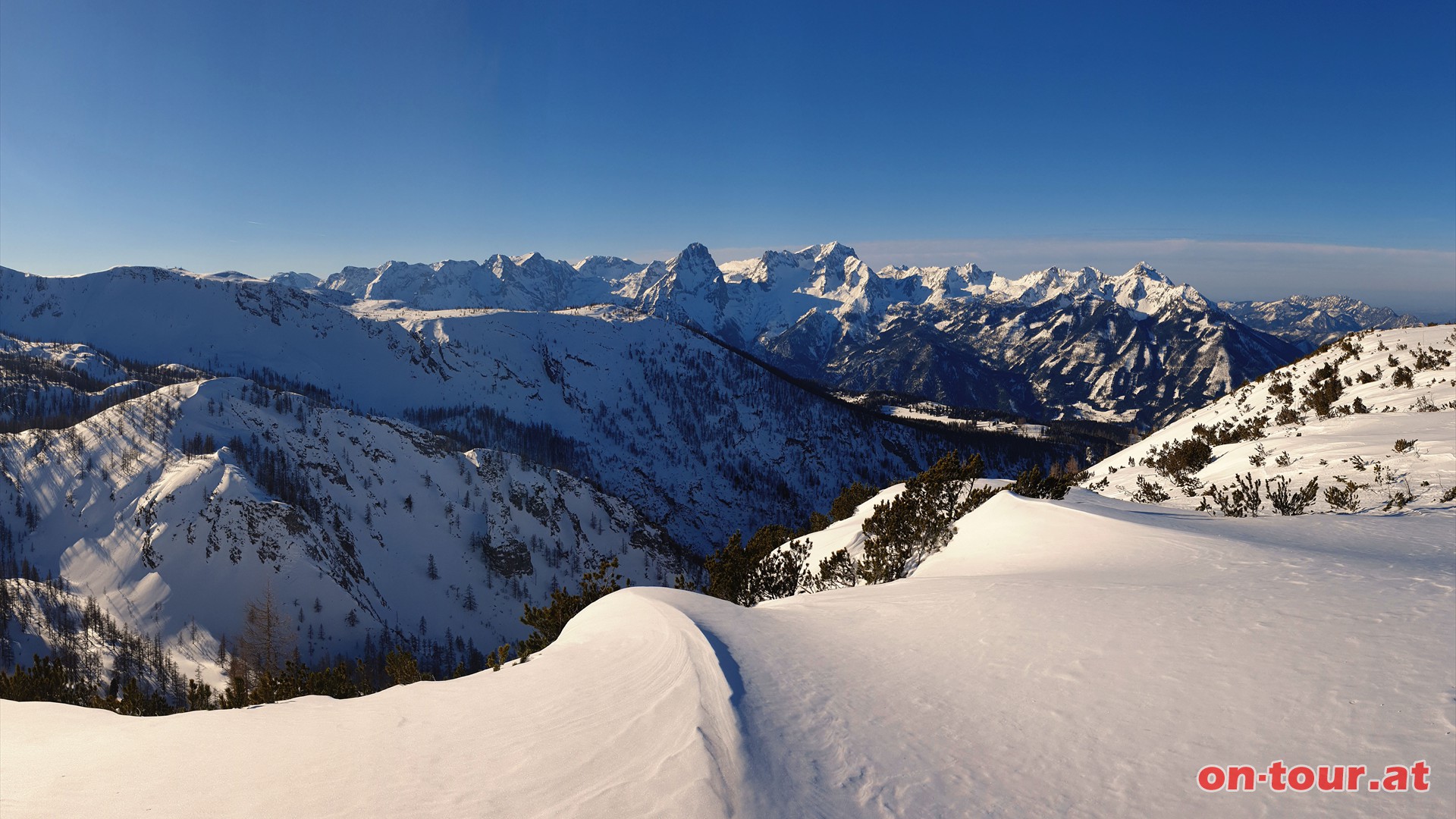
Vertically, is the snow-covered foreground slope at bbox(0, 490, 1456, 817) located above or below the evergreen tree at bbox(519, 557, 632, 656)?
above

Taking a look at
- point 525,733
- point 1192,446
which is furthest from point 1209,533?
point 1192,446

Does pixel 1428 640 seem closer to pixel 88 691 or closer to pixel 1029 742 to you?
pixel 1029 742

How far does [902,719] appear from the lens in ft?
18.8

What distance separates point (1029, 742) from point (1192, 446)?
79.3 ft

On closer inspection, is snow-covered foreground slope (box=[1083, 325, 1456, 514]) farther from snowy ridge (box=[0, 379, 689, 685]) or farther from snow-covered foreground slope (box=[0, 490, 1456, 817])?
snowy ridge (box=[0, 379, 689, 685])

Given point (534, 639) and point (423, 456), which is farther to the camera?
point (423, 456)

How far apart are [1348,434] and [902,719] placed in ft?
71.5

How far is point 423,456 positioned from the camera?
346 feet

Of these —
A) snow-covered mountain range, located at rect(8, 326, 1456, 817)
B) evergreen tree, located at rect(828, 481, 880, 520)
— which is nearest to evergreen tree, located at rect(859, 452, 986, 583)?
snow-covered mountain range, located at rect(8, 326, 1456, 817)

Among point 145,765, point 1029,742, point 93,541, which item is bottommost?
point 93,541

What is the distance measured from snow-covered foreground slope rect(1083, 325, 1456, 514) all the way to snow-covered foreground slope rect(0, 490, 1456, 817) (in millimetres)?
6190

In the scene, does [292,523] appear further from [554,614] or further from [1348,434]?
[1348,434]

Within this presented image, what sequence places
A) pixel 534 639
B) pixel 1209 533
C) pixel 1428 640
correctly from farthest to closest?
pixel 534 639
pixel 1209 533
pixel 1428 640

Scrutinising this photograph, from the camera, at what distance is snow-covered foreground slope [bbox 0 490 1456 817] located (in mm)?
4426
